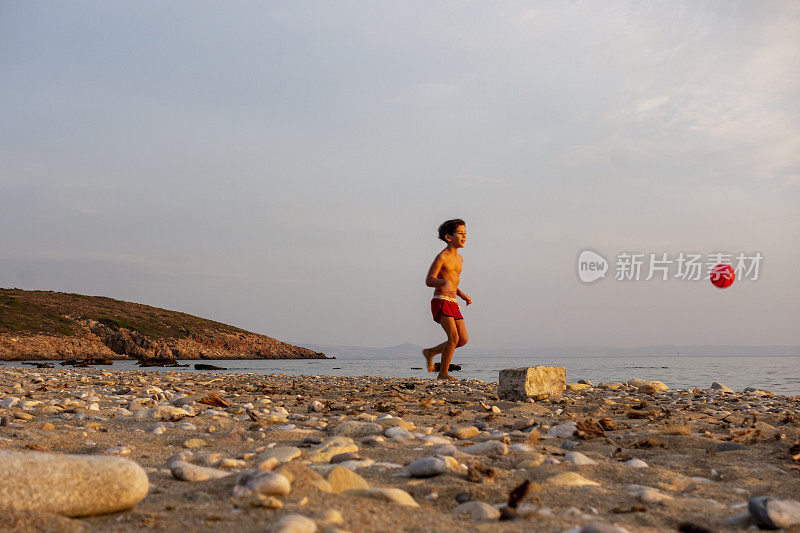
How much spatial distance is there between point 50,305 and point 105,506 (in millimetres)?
58483

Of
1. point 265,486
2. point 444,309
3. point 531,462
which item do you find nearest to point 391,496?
point 265,486

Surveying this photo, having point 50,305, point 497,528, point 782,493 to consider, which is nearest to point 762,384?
point 782,493

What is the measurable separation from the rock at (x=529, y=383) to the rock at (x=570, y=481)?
14.3 ft

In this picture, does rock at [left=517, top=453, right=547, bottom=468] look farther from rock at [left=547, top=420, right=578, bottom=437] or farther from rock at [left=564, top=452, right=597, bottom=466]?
rock at [left=547, top=420, right=578, bottom=437]

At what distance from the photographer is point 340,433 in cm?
414

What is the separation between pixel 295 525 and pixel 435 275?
8.28 m

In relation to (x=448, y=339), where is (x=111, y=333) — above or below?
below

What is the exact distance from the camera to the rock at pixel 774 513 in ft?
6.54

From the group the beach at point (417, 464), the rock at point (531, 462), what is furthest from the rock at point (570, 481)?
the rock at point (531, 462)

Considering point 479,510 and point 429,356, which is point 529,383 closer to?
point 429,356

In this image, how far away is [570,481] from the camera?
103 inches

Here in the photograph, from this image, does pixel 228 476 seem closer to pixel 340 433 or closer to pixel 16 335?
pixel 340 433

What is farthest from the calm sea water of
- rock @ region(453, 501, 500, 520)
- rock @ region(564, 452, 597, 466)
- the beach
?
rock @ region(453, 501, 500, 520)

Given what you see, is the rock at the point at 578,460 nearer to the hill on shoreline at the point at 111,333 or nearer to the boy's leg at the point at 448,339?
the boy's leg at the point at 448,339
